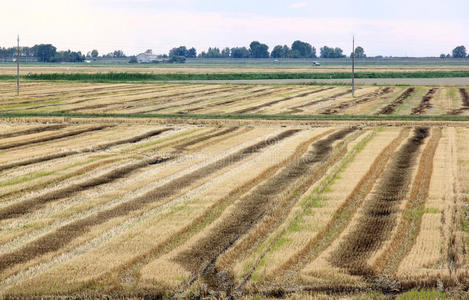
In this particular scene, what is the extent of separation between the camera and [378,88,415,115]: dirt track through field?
49031mm

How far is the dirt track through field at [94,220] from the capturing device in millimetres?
14758

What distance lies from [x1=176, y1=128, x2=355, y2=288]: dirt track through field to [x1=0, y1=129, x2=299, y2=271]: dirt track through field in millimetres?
2648

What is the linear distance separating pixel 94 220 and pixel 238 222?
12.6 feet

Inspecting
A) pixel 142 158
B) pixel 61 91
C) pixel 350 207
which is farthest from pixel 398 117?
pixel 61 91

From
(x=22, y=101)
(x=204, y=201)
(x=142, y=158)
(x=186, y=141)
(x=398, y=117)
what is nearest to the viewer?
(x=204, y=201)

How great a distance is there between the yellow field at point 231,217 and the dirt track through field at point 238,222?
0.16 feet

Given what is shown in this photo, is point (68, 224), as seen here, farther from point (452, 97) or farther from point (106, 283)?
point (452, 97)

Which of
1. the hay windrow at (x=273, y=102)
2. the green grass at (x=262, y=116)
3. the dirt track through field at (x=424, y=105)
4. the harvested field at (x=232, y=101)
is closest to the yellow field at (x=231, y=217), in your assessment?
the green grass at (x=262, y=116)

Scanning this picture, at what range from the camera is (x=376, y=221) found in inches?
690

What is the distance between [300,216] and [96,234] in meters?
5.42

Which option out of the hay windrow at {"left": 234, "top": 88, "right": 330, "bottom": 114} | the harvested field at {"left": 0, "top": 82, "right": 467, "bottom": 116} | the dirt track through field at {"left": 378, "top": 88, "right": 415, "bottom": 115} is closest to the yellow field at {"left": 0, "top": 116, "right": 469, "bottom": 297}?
the dirt track through field at {"left": 378, "top": 88, "right": 415, "bottom": 115}

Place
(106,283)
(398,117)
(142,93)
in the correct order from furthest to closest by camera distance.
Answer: (142,93)
(398,117)
(106,283)

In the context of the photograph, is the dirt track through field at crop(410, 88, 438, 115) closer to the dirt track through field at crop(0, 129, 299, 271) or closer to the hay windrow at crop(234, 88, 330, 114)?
the hay windrow at crop(234, 88, 330, 114)

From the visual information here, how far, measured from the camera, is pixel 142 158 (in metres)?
28.1
